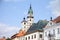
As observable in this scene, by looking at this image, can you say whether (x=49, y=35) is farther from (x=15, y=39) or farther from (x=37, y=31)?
(x=15, y=39)

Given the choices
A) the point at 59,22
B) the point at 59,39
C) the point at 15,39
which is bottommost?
the point at 15,39

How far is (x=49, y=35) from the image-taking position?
1566 inches

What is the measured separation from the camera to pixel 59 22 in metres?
36.5

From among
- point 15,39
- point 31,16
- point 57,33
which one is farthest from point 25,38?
point 31,16

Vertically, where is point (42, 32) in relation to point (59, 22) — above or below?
below

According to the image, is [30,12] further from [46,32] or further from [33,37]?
[46,32]

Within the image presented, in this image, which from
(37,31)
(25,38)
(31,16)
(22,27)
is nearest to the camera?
(37,31)

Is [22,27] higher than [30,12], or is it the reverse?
[30,12]

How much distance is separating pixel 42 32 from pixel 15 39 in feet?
70.6

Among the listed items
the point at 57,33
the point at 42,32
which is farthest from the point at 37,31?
the point at 57,33

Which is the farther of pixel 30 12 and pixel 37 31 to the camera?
pixel 30 12

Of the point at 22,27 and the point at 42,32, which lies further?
the point at 22,27

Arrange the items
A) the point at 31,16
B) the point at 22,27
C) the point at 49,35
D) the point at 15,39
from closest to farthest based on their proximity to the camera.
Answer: the point at 49,35 → the point at 15,39 → the point at 22,27 → the point at 31,16

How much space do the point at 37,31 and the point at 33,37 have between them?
264 centimetres
